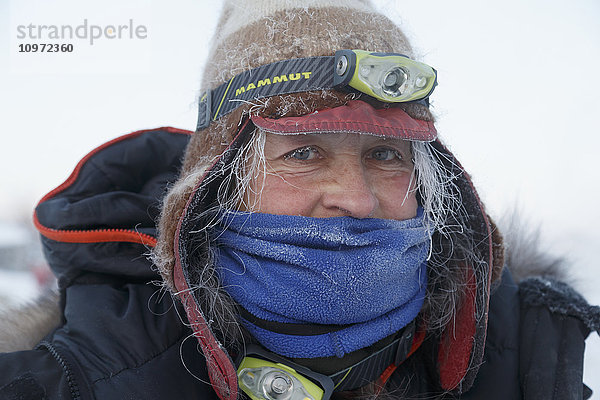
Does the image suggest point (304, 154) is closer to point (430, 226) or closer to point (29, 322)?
point (430, 226)

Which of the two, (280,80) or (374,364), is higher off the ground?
(280,80)

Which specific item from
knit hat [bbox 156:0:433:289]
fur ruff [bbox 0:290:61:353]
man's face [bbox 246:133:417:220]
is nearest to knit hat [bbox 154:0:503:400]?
knit hat [bbox 156:0:433:289]

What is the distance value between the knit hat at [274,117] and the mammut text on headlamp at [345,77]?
0.09ft

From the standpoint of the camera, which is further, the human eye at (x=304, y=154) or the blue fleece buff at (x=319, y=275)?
the human eye at (x=304, y=154)

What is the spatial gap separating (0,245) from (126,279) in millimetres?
6008

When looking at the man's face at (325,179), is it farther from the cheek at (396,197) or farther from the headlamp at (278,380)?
the headlamp at (278,380)

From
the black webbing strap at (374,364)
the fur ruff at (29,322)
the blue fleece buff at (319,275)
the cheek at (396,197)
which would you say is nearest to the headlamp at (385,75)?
the cheek at (396,197)

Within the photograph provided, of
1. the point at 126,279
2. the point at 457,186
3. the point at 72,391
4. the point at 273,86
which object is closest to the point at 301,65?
the point at 273,86

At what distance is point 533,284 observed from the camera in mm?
1652

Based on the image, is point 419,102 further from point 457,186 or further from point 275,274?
point 275,274

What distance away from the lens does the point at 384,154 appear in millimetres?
1389

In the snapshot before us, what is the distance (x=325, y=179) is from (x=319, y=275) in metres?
0.28

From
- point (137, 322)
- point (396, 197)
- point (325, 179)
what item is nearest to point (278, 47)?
point (325, 179)

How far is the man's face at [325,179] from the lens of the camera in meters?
1.23
